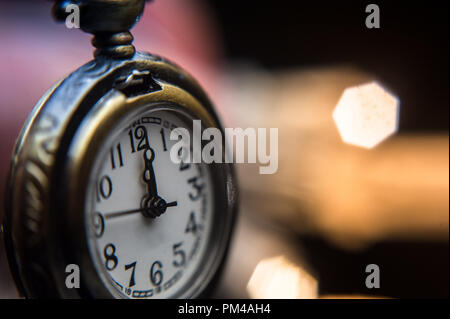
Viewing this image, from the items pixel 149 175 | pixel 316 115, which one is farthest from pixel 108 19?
pixel 316 115

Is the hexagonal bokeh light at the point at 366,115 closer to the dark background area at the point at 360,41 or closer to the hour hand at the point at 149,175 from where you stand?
the dark background area at the point at 360,41

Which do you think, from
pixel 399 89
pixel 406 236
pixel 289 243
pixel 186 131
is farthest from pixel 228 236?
pixel 399 89

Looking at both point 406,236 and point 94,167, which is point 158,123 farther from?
point 406,236

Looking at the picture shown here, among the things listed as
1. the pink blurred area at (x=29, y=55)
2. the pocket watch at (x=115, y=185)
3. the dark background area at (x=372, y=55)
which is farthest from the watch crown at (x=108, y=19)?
the dark background area at (x=372, y=55)

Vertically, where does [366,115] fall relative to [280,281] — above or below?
above

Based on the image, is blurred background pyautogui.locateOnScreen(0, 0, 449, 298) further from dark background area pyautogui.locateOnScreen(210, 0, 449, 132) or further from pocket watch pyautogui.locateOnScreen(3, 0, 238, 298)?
pocket watch pyautogui.locateOnScreen(3, 0, 238, 298)

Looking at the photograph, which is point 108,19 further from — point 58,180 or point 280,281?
point 280,281
